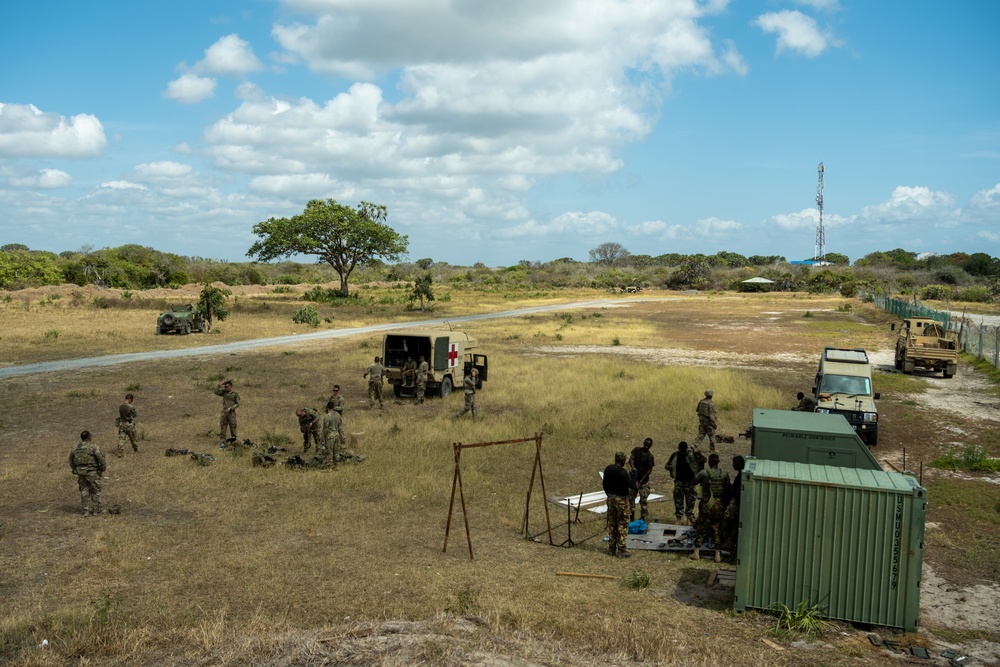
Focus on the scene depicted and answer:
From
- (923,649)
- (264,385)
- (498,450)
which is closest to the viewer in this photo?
(923,649)

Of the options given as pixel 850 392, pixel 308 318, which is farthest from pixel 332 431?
pixel 308 318

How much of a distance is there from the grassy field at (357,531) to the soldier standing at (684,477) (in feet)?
2.63

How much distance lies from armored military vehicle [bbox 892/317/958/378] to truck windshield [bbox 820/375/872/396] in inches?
485

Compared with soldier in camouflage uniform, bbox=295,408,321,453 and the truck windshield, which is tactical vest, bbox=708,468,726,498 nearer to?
soldier in camouflage uniform, bbox=295,408,321,453

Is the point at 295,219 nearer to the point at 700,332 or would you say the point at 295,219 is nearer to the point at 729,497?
the point at 700,332

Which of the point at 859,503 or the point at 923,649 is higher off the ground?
the point at 859,503

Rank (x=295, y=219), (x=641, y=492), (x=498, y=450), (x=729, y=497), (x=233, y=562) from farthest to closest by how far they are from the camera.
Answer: (x=295, y=219) → (x=498, y=450) → (x=641, y=492) → (x=729, y=497) → (x=233, y=562)

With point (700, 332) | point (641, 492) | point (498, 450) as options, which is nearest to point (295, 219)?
point (700, 332)

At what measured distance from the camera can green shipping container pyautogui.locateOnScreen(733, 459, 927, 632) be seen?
8719 millimetres

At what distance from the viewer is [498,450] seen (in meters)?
17.9

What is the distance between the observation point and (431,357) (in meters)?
24.2

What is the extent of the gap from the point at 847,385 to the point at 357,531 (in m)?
14.2

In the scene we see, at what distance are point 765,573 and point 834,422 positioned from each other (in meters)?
5.09

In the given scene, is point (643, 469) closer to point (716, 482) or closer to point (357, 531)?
point (716, 482)
